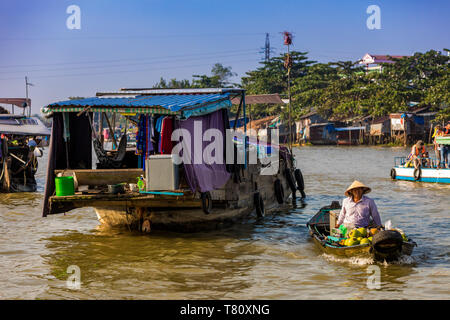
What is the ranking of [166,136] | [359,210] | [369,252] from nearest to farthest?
[369,252] → [359,210] → [166,136]

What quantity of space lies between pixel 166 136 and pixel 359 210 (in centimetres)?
328

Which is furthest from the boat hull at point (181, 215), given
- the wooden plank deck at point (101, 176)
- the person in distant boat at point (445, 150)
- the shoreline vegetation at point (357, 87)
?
the shoreline vegetation at point (357, 87)

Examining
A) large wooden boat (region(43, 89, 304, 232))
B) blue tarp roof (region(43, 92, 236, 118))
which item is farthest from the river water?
blue tarp roof (region(43, 92, 236, 118))

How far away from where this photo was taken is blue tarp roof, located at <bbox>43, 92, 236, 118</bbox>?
28.2ft

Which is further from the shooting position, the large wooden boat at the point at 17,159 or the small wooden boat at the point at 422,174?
the small wooden boat at the point at 422,174

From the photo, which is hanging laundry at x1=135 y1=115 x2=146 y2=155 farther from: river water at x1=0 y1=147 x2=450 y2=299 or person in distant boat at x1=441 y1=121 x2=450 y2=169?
person in distant boat at x1=441 y1=121 x2=450 y2=169

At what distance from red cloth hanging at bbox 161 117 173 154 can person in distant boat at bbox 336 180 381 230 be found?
293cm

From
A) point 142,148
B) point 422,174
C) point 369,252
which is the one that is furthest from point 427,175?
Result: point 142,148

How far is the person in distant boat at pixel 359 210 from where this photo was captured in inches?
319

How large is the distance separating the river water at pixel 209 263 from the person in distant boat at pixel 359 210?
1.98 feet

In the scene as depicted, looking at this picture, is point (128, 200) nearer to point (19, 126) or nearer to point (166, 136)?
point (166, 136)

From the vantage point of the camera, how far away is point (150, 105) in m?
8.70

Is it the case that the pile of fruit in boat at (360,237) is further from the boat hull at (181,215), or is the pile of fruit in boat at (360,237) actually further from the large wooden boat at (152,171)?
the boat hull at (181,215)

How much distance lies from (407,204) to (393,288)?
855 centimetres
